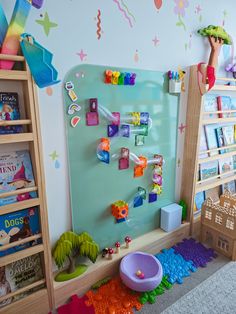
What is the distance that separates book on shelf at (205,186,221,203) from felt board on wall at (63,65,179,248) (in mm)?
476

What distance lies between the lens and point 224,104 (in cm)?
186

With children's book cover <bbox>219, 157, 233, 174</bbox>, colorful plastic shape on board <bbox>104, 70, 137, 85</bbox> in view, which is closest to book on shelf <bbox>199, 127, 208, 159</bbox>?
children's book cover <bbox>219, 157, 233, 174</bbox>

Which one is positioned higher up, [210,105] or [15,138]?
[210,105]

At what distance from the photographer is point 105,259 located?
1.41 meters

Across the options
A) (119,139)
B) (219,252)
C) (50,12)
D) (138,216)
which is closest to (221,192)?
(219,252)

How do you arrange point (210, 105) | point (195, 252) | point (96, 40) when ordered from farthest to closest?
point (210, 105), point (195, 252), point (96, 40)

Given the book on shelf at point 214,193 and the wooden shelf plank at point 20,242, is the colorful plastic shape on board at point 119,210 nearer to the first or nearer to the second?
the wooden shelf plank at point 20,242

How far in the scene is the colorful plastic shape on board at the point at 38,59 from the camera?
2.62ft

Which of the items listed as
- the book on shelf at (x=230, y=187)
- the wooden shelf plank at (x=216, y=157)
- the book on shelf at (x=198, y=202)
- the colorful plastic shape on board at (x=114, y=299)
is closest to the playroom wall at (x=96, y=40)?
the colorful plastic shape on board at (x=114, y=299)

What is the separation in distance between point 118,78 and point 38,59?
0.54 meters

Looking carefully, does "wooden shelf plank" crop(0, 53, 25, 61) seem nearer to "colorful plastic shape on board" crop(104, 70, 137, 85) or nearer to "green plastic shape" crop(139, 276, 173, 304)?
"colorful plastic shape on board" crop(104, 70, 137, 85)

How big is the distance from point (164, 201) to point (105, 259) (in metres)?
0.60

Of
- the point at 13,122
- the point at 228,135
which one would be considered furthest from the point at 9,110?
the point at 228,135

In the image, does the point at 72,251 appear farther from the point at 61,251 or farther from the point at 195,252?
the point at 195,252
